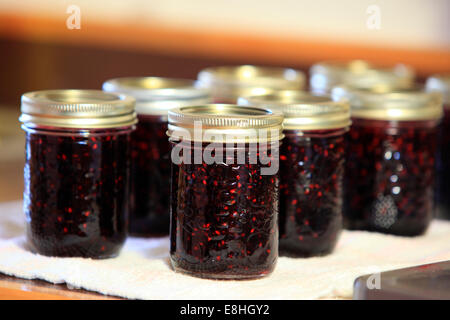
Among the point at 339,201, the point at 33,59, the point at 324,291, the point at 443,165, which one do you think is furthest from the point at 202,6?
the point at 324,291

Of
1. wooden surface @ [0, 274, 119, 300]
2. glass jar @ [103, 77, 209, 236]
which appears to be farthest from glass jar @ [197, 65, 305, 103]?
wooden surface @ [0, 274, 119, 300]

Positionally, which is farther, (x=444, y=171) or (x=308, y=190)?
(x=444, y=171)

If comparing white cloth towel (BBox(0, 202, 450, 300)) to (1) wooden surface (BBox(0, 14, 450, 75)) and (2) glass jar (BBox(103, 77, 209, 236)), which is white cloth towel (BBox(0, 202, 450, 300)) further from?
(1) wooden surface (BBox(0, 14, 450, 75))

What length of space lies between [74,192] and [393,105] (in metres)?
0.41

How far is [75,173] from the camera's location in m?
0.77

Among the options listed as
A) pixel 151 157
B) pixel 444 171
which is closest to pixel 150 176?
pixel 151 157

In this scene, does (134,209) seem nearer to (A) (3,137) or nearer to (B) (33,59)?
(A) (3,137)

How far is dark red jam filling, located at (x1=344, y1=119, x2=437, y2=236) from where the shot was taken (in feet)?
3.01

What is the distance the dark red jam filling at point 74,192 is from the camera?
30.4 inches

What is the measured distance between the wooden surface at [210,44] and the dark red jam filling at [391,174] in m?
0.86

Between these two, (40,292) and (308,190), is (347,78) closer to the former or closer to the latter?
(308,190)

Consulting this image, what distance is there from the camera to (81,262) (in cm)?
78

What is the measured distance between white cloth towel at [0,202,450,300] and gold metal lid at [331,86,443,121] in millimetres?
154

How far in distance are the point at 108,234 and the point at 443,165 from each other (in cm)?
52
